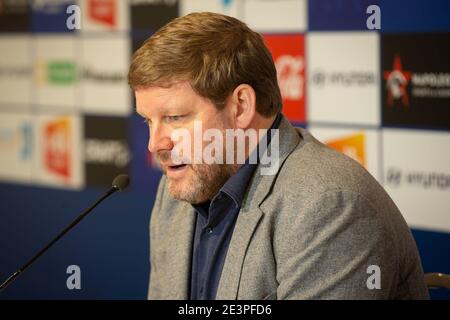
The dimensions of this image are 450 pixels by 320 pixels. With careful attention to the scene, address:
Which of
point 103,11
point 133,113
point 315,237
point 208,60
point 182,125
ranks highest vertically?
point 103,11

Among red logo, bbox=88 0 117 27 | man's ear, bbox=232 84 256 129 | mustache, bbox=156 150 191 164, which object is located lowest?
mustache, bbox=156 150 191 164

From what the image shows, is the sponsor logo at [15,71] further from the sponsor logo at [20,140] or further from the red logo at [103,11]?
the red logo at [103,11]

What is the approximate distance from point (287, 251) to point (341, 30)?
1.47m

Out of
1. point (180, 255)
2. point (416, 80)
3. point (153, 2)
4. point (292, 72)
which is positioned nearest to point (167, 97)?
point (180, 255)

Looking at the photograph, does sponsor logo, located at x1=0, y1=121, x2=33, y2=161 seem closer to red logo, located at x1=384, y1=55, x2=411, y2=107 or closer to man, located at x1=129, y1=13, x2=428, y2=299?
red logo, located at x1=384, y1=55, x2=411, y2=107

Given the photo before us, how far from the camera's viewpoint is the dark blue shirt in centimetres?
189

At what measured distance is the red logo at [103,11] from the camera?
3857 millimetres

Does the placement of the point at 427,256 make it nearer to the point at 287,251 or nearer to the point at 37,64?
the point at 287,251

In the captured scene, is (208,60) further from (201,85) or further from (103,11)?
(103,11)

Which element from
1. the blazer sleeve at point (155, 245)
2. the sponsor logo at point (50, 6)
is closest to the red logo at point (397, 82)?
the blazer sleeve at point (155, 245)

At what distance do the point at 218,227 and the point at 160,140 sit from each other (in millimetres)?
273

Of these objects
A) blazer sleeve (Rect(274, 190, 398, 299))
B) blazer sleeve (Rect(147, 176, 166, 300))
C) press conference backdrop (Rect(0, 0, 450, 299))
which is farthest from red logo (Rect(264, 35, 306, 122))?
blazer sleeve (Rect(274, 190, 398, 299))

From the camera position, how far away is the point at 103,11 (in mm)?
3895

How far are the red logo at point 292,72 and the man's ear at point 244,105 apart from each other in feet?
4.17
